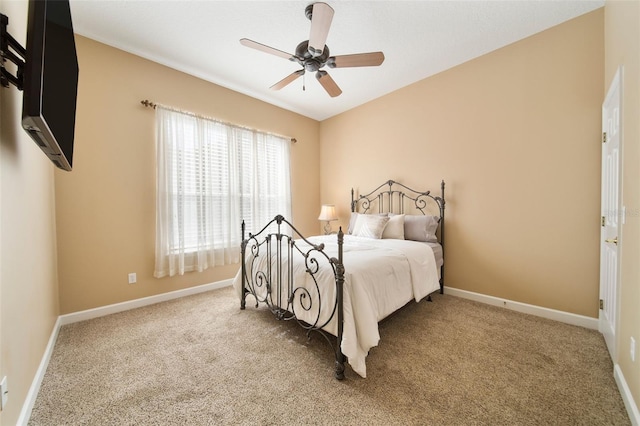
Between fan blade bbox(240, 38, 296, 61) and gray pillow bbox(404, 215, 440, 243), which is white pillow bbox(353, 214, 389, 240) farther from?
fan blade bbox(240, 38, 296, 61)

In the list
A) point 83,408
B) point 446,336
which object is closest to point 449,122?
point 446,336

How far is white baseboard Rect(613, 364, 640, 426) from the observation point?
1.29 metres

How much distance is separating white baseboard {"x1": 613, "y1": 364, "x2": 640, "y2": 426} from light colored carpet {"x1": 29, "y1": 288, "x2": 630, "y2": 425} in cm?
4

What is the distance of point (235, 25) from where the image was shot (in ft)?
8.20

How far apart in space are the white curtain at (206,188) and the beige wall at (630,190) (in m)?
3.76

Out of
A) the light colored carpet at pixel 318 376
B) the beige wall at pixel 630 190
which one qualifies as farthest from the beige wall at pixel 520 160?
the beige wall at pixel 630 190

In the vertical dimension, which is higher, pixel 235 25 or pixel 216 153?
pixel 235 25

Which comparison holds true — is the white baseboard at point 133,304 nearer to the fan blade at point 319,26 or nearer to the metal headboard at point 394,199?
the metal headboard at point 394,199

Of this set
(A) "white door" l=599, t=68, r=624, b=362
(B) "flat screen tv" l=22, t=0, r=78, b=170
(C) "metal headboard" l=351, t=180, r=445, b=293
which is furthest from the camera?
(C) "metal headboard" l=351, t=180, r=445, b=293

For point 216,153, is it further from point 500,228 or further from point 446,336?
point 500,228

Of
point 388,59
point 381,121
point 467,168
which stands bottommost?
point 467,168

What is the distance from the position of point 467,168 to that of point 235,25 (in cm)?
307

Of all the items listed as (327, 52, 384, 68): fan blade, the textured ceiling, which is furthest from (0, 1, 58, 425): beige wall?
(327, 52, 384, 68): fan blade

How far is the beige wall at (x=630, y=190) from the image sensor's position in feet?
4.47
